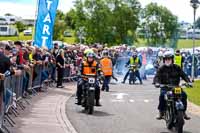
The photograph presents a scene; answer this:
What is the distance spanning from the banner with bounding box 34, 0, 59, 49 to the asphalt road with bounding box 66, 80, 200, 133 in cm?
441

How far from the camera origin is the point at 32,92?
22531 mm

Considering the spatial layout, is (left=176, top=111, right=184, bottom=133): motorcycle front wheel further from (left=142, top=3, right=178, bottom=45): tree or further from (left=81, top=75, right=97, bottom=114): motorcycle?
(left=142, top=3, right=178, bottom=45): tree

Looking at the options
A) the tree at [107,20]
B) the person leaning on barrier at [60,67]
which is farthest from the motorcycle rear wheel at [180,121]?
the tree at [107,20]

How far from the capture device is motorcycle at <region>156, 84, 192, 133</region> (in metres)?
13.9

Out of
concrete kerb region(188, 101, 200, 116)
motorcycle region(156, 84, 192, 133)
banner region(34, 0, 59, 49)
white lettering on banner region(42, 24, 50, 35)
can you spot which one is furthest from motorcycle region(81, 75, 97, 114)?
banner region(34, 0, 59, 49)

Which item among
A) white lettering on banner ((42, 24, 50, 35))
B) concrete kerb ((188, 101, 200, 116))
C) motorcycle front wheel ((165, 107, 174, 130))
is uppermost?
white lettering on banner ((42, 24, 50, 35))

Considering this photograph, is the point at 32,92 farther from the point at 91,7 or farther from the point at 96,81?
the point at 91,7

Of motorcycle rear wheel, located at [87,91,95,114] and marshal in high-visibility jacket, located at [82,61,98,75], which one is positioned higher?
marshal in high-visibility jacket, located at [82,61,98,75]

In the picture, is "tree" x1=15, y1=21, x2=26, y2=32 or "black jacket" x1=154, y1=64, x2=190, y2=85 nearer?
"black jacket" x1=154, y1=64, x2=190, y2=85

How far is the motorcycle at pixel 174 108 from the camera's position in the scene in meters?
13.9

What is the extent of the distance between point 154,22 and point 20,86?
63165 millimetres

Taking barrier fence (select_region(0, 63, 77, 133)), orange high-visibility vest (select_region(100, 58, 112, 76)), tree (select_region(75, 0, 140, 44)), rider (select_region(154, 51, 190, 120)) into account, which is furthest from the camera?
tree (select_region(75, 0, 140, 44))

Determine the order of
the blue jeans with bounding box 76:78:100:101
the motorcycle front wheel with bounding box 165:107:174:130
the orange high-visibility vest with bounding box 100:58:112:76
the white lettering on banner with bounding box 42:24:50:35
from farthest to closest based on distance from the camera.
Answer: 1. the orange high-visibility vest with bounding box 100:58:112:76
2. the white lettering on banner with bounding box 42:24:50:35
3. the blue jeans with bounding box 76:78:100:101
4. the motorcycle front wheel with bounding box 165:107:174:130

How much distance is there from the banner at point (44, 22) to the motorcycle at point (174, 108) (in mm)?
12541
